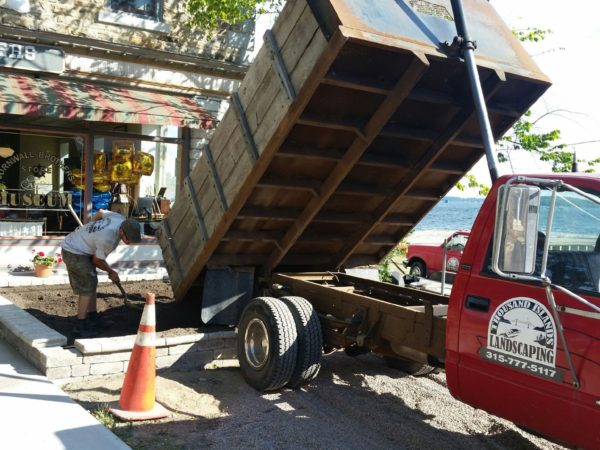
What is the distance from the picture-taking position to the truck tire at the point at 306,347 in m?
5.74

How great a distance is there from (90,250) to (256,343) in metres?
2.36

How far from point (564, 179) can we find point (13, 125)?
391 inches

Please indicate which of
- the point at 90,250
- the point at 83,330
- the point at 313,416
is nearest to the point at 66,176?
the point at 90,250

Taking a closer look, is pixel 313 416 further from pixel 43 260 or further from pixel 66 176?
pixel 66 176

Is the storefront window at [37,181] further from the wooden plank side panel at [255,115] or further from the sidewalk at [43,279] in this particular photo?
the wooden plank side panel at [255,115]

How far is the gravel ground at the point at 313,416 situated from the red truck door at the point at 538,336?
0.94m

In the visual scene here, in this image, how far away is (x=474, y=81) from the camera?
194 inches

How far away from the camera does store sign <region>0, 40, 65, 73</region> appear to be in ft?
35.9

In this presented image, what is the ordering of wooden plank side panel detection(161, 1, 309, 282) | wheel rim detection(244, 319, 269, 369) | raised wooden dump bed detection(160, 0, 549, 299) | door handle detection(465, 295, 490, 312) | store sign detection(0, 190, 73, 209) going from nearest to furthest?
door handle detection(465, 295, 490, 312) < raised wooden dump bed detection(160, 0, 549, 299) < wooden plank side panel detection(161, 1, 309, 282) < wheel rim detection(244, 319, 269, 369) < store sign detection(0, 190, 73, 209)

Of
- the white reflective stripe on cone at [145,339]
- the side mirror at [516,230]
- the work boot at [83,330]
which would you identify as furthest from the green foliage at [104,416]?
the side mirror at [516,230]

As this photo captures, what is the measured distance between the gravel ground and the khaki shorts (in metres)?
1.58

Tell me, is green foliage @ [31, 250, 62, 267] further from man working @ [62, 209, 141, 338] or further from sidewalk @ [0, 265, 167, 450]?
sidewalk @ [0, 265, 167, 450]

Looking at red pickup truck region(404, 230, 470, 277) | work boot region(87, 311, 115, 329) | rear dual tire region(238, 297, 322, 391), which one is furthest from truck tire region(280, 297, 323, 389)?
red pickup truck region(404, 230, 470, 277)

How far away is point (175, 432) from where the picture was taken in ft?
15.9
